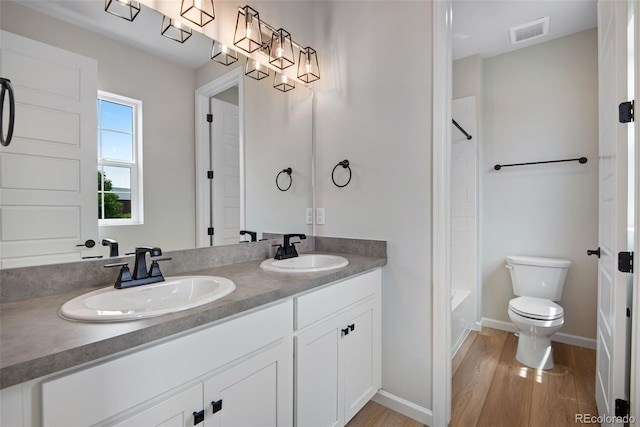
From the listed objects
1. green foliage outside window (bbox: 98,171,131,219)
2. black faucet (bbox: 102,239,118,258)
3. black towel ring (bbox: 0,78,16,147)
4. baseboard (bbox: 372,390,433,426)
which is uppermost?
black towel ring (bbox: 0,78,16,147)

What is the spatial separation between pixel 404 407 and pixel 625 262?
1.28 meters

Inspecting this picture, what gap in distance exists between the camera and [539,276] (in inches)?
100

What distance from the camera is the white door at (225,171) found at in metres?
1.56

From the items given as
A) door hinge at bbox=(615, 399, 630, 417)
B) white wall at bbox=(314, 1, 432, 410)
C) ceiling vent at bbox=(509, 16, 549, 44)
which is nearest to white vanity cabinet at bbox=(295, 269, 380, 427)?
white wall at bbox=(314, 1, 432, 410)

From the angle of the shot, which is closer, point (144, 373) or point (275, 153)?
point (144, 373)

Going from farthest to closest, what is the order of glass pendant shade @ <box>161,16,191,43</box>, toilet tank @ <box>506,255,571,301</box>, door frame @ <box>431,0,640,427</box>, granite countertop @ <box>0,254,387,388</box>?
toilet tank @ <box>506,255,571,301</box> < door frame @ <box>431,0,640,427</box> < glass pendant shade @ <box>161,16,191,43</box> < granite countertop @ <box>0,254,387,388</box>

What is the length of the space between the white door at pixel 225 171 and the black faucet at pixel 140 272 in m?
0.37

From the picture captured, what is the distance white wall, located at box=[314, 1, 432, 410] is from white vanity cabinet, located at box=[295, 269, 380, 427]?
0.49 ft

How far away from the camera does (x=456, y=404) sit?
5.97ft

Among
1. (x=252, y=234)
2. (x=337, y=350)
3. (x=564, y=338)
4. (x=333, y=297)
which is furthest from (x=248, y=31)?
(x=564, y=338)

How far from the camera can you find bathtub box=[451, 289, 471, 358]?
2322 mm

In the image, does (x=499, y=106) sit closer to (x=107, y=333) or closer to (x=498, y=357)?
(x=498, y=357)

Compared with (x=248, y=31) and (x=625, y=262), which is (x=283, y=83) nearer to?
(x=248, y=31)

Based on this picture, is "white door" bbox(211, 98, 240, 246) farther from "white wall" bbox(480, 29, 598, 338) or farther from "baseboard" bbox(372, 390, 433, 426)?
"white wall" bbox(480, 29, 598, 338)
